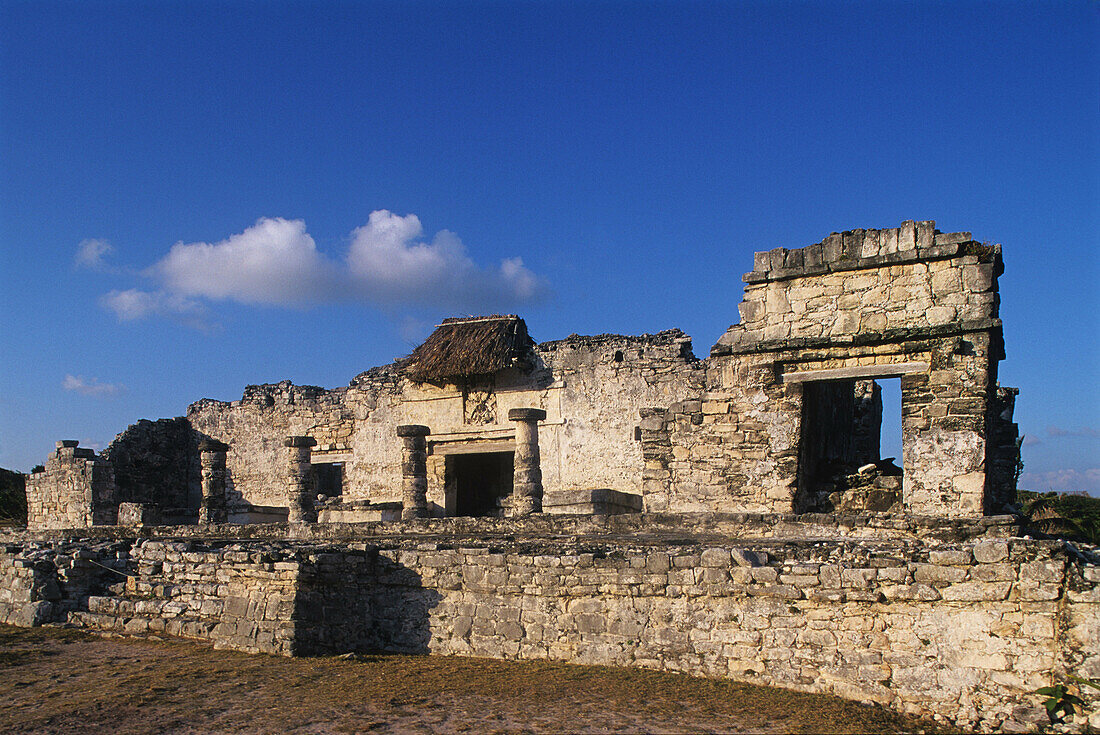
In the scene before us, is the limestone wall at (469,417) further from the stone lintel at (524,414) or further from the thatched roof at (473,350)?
the stone lintel at (524,414)

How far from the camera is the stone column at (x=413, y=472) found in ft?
51.4

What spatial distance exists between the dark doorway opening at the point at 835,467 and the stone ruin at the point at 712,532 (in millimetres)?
50

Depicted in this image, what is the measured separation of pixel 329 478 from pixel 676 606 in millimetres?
15367

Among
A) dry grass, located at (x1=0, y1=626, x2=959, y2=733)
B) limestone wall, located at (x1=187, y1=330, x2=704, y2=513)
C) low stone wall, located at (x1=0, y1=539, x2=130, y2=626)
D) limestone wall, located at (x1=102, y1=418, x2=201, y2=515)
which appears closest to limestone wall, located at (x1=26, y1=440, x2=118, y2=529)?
limestone wall, located at (x1=102, y1=418, x2=201, y2=515)

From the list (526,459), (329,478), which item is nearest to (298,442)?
(526,459)

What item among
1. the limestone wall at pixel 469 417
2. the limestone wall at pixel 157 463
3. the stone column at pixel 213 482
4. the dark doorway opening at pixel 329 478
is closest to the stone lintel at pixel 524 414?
the limestone wall at pixel 469 417

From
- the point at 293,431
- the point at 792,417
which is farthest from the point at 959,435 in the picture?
the point at 293,431

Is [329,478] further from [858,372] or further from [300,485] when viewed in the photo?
[858,372]

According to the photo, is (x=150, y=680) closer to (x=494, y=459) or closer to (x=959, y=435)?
(x=959, y=435)

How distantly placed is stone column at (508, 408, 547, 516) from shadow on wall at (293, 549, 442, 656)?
662 centimetres

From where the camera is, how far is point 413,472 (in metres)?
15.8

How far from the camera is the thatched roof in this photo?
→ 17.2m

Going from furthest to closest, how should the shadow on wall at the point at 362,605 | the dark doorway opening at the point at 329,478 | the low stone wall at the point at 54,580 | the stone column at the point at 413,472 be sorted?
1. the dark doorway opening at the point at 329,478
2. the stone column at the point at 413,472
3. the low stone wall at the point at 54,580
4. the shadow on wall at the point at 362,605

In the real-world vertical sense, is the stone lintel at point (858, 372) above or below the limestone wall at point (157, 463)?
above
